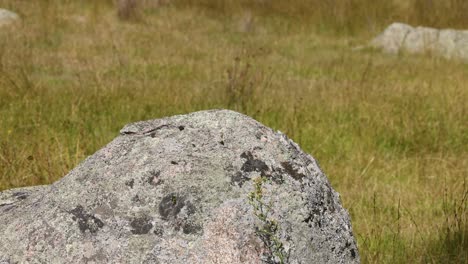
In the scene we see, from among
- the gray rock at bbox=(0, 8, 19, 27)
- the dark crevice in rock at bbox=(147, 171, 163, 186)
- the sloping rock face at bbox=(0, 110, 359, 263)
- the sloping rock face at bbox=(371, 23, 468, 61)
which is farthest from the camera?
the sloping rock face at bbox=(371, 23, 468, 61)

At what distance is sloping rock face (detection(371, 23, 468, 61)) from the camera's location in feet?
30.2

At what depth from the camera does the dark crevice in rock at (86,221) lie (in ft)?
5.27

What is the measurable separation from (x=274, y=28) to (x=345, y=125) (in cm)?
572

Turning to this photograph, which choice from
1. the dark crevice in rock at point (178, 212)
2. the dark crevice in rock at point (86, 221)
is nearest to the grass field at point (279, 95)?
the dark crevice in rock at point (178, 212)

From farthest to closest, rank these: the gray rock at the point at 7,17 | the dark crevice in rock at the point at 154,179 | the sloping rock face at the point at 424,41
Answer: the sloping rock face at the point at 424,41 → the gray rock at the point at 7,17 → the dark crevice in rock at the point at 154,179

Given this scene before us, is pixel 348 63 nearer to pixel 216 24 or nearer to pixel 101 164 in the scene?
pixel 216 24

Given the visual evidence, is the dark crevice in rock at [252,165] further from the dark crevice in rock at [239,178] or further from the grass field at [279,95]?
the grass field at [279,95]

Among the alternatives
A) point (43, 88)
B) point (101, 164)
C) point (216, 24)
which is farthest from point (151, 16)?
point (101, 164)

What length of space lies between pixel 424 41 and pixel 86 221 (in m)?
8.39

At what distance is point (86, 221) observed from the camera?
1621 mm

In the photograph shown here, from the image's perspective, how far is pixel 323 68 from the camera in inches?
318

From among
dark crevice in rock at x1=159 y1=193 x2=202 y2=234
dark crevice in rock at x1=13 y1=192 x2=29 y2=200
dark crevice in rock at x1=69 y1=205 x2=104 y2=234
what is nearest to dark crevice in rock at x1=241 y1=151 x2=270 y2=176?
dark crevice in rock at x1=159 y1=193 x2=202 y2=234

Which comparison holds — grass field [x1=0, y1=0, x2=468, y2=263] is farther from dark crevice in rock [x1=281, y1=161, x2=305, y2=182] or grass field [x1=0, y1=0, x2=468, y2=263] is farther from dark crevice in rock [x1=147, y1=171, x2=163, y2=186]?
dark crevice in rock [x1=147, y1=171, x2=163, y2=186]

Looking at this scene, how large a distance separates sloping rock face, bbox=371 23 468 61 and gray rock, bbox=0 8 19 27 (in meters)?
5.02
